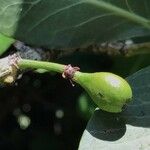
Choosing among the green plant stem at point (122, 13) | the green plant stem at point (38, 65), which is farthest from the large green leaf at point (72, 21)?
the green plant stem at point (38, 65)

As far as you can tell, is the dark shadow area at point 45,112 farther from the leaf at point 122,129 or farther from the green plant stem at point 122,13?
the leaf at point 122,129

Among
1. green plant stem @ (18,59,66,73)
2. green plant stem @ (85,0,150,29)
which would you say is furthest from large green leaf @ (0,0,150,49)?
green plant stem @ (18,59,66,73)

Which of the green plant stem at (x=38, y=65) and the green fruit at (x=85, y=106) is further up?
the green plant stem at (x=38, y=65)

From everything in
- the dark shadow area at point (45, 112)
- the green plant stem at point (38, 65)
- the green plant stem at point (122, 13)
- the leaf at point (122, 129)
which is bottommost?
the dark shadow area at point (45, 112)

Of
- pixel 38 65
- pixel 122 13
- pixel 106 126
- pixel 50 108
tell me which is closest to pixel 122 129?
pixel 106 126

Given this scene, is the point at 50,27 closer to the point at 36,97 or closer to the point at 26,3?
the point at 26,3

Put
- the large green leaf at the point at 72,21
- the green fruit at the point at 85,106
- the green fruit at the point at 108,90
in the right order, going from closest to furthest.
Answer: the green fruit at the point at 108,90
the large green leaf at the point at 72,21
the green fruit at the point at 85,106
